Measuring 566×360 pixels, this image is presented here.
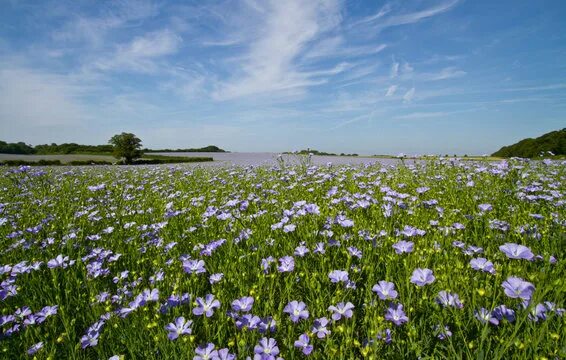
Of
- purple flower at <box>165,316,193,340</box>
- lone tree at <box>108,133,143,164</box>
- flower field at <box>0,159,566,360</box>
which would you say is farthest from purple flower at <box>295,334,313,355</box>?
A: lone tree at <box>108,133,143,164</box>

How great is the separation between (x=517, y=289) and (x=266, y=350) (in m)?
1.32

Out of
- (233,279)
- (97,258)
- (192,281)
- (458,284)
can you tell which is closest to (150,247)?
(97,258)

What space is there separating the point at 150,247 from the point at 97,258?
47 cm

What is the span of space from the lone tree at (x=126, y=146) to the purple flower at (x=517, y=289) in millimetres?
33386

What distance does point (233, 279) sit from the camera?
2248mm

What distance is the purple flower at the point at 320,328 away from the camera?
5.30 feet

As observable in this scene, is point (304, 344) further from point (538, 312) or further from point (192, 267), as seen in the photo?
point (538, 312)

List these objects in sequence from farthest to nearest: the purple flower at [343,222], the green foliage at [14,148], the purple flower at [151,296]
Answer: the green foliage at [14,148] → the purple flower at [343,222] → the purple flower at [151,296]

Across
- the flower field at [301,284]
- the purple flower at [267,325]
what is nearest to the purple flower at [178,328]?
the flower field at [301,284]

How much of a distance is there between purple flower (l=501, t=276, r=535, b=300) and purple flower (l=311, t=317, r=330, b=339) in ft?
3.03

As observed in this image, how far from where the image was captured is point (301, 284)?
2420 millimetres

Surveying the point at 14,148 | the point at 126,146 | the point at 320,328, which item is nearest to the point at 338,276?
the point at 320,328

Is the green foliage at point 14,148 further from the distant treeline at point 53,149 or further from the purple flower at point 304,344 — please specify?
the purple flower at point 304,344

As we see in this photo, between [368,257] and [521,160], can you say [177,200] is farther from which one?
[521,160]
